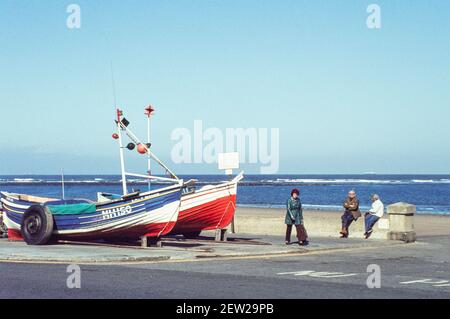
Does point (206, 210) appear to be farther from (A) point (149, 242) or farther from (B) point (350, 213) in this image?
(B) point (350, 213)

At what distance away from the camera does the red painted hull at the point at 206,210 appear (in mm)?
23547

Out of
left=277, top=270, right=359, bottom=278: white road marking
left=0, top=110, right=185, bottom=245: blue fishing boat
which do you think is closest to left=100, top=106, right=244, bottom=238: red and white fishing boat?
left=0, top=110, right=185, bottom=245: blue fishing boat

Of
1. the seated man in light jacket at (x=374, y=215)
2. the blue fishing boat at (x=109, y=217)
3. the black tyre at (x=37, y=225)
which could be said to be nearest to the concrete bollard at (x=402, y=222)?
the seated man in light jacket at (x=374, y=215)

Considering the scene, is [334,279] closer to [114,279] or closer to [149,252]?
[114,279]

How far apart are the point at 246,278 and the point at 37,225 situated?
9.41 meters

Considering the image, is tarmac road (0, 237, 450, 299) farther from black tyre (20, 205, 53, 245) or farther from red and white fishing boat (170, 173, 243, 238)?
red and white fishing boat (170, 173, 243, 238)

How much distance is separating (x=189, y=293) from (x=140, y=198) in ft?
31.3

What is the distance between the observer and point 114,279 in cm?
1429

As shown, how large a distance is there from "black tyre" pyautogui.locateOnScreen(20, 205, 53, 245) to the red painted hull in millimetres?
3866

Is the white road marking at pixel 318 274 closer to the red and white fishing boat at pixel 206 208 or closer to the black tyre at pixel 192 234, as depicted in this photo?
the red and white fishing boat at pixel 206 208

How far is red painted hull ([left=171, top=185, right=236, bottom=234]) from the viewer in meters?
23.5

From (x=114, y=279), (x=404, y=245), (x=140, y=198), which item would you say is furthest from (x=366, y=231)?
(x=114, y=279)

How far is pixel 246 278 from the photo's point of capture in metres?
14.7

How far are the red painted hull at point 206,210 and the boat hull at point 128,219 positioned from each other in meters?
1.83
